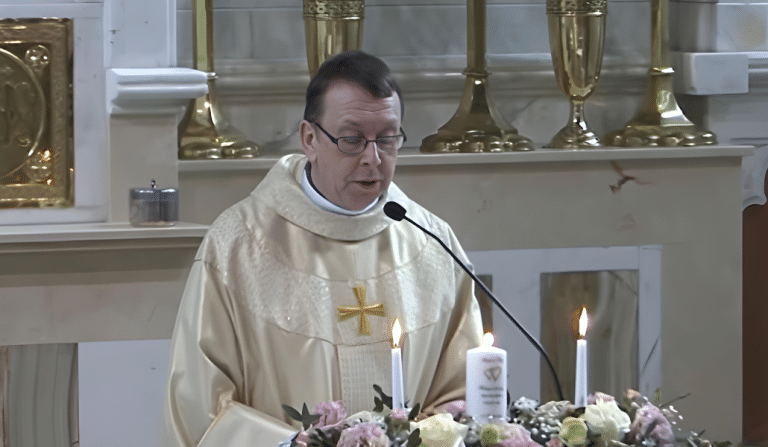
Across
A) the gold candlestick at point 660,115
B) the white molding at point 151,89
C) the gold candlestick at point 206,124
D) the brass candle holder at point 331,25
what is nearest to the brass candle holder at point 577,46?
the gold candlestick at point 660,115

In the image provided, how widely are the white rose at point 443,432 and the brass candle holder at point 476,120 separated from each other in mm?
2307

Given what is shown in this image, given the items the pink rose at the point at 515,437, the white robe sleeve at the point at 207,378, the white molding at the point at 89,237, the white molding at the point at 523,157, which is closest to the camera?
the pink rose at the point at 515,437

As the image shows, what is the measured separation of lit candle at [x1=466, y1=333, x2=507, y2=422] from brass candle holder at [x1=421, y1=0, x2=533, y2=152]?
2281mm

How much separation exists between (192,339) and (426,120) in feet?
6.32

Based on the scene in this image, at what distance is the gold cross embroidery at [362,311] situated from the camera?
2684mm

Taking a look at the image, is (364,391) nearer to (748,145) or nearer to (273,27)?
(273,27)

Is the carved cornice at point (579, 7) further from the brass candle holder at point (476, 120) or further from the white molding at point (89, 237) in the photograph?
the white molding at point (89, 237)

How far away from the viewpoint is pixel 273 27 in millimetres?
4141

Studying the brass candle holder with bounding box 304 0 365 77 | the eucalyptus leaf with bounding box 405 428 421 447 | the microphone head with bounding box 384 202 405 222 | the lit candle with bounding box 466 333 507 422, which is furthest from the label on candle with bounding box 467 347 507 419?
the brass candle holder with bounding box 304 0 365 77

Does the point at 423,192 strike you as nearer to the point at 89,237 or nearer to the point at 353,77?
the point at 89,237

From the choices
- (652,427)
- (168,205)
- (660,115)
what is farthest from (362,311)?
(660,115)

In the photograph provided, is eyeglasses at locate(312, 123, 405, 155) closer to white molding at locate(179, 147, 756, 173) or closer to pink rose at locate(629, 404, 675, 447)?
pink rose at locate(629, 404, 675, 447)

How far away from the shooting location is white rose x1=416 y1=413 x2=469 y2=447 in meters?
1.66

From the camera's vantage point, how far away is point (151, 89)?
3.25 metres
